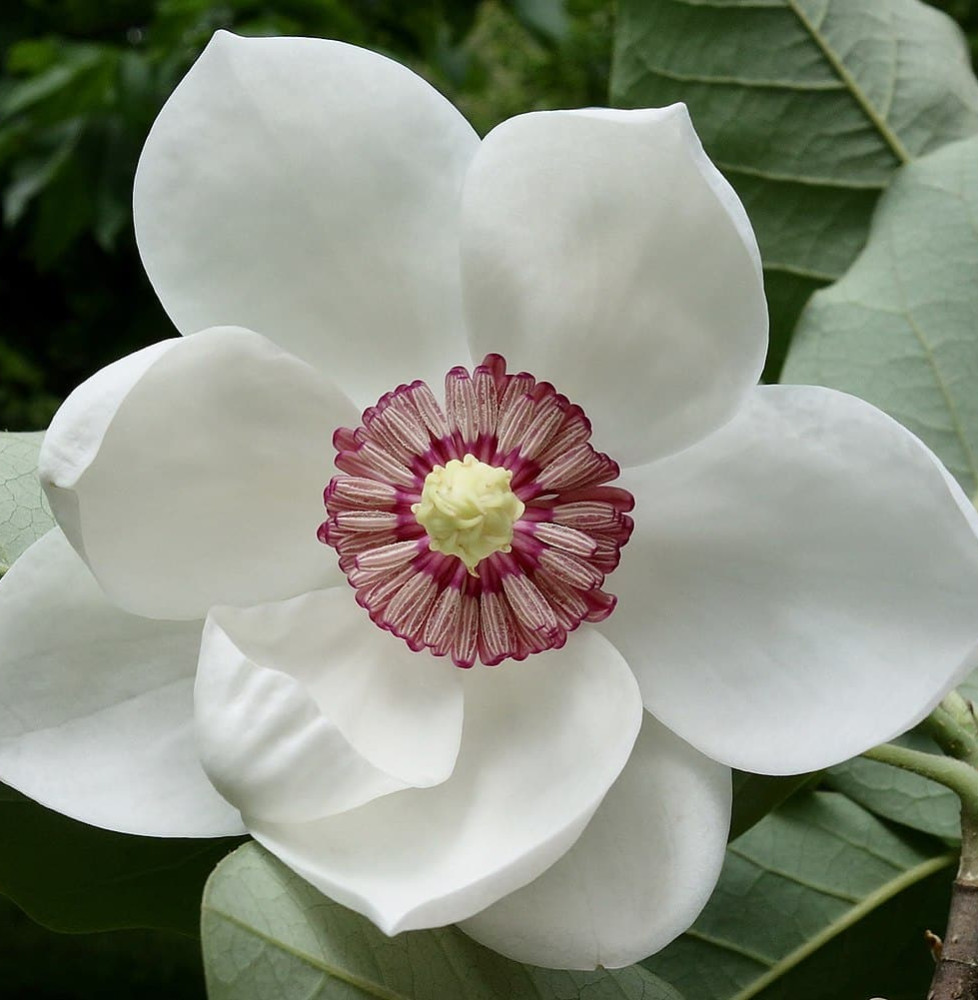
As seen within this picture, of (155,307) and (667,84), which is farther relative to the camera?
(155,307)

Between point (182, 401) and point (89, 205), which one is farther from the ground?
point (182, 401)

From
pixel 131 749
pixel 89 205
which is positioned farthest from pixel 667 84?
pixel 89 205

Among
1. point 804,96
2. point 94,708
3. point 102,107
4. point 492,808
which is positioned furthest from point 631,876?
point 102,107

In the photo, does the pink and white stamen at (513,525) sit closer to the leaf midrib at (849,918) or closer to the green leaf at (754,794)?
the green leaf at (754,794)

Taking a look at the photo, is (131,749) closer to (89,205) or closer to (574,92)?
(89,205)

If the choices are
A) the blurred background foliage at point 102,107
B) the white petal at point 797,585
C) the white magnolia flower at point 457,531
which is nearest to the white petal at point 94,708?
the white magnolia flower at point 457,531

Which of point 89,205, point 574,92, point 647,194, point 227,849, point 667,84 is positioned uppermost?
point 647,194

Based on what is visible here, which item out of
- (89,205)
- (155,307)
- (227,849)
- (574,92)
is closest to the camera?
(227,849)

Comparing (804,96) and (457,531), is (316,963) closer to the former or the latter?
(457,531)
